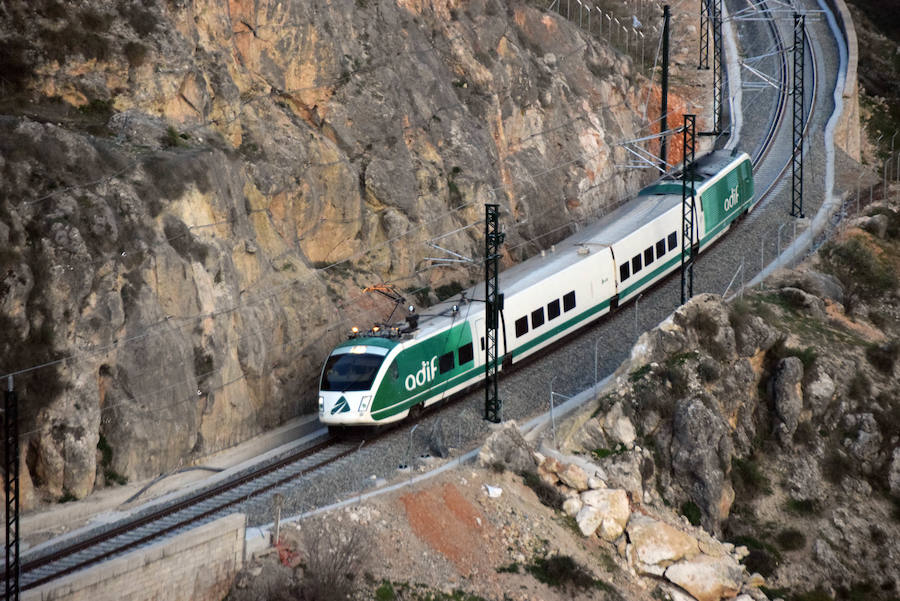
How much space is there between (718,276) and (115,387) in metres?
26.6

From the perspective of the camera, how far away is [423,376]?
3453 centimetres

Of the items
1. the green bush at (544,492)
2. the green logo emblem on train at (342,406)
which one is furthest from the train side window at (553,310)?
the green logo emblem on train at (342,406)

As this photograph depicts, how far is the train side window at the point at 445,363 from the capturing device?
35.2 meters

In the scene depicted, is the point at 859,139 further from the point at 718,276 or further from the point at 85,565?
the point at 85,565

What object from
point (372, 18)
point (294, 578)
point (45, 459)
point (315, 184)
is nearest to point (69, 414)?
point (45, 459)

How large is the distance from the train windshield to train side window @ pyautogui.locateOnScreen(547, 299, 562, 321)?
833cm

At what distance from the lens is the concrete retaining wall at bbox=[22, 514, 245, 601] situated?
23203mm

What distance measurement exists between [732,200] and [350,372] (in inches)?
988

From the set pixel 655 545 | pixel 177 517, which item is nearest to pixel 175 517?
pixel 177 517

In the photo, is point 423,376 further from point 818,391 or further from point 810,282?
point 810,282

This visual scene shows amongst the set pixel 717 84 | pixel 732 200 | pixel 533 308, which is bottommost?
pixel 732 200

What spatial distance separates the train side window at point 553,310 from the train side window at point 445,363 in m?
5.36

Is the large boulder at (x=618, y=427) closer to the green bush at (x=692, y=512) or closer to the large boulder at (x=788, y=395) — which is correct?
the green bush at (x=692, y=512)

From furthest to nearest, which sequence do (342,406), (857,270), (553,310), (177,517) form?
(857,270), (553,310), (342,406), (177,517)
